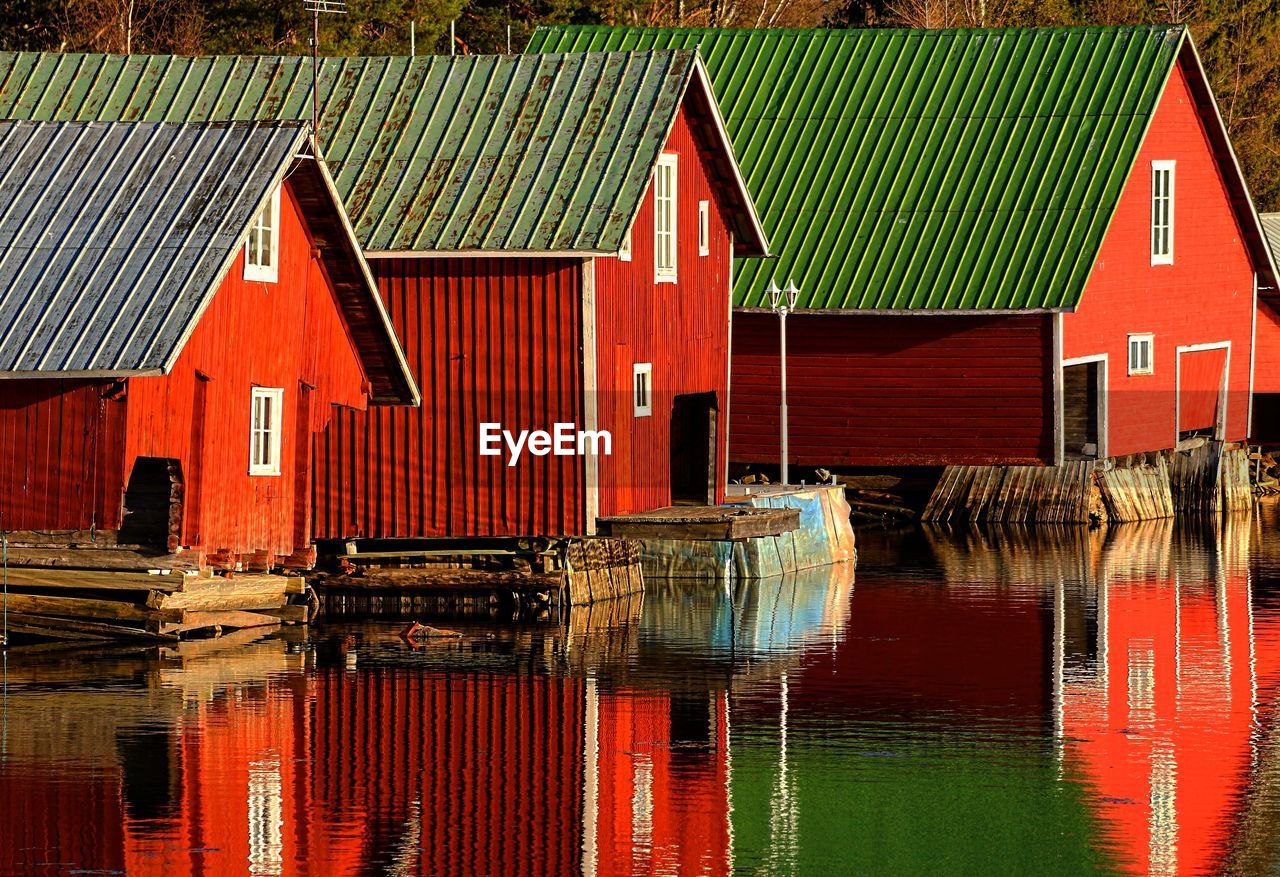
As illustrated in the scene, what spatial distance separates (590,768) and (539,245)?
492 inches

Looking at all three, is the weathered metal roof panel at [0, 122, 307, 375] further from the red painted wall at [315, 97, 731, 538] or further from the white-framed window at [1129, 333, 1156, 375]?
the white-framed window at [1129, 333, 1156, 375]

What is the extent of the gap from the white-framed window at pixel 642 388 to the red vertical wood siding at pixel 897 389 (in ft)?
29.0

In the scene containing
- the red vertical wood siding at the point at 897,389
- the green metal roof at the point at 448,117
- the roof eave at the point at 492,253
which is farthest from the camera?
the red vertical wood siding at the point at 897,389

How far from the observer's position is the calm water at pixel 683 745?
Result: 19547mm

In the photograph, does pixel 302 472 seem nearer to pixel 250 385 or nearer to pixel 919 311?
pixel 250 385

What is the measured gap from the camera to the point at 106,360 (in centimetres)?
2817

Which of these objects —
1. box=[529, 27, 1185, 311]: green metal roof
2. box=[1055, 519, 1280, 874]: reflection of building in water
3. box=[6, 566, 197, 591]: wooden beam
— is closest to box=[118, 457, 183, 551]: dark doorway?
box=[6, 566, 197, 591]: wooden beam

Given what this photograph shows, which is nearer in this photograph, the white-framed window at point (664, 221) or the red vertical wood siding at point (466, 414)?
the red vertical wood siding at point (466, 414)

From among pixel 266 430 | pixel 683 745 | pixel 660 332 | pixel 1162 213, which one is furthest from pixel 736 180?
pixel 683 745

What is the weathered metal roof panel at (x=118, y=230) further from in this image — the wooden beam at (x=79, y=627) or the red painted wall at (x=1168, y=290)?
the red painted wall at (x=1168, y=290)

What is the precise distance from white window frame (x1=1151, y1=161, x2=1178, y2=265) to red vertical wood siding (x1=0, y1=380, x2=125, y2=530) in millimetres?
23858

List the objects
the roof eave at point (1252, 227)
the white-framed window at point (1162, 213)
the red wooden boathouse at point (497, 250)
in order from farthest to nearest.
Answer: the roof eave at point (1252, 227), the white-framed window at point (1162, 213), the red wooden boathouse at point (497, 250)

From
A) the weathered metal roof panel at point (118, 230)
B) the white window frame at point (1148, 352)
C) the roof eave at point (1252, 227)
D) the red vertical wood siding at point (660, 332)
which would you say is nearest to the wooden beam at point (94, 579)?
the weathered metal roof panel at point (118, 230)

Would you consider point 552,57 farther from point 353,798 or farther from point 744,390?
point 353,798
